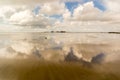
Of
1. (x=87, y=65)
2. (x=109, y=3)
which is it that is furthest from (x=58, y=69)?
(x=109, y=3)

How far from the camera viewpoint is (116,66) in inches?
351

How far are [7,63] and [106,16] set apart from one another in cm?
1707

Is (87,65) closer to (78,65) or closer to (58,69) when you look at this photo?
(78,65)

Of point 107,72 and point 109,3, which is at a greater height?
point 109,3

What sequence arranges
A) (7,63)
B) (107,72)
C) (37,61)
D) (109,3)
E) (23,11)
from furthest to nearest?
(23,11), (109,3), (37,61), (7,63), (107,72)

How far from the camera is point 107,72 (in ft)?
26.1

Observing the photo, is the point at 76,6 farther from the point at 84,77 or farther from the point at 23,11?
the point at 84,77

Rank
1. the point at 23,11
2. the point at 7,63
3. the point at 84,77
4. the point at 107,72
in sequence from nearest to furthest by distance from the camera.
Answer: the point at 84,77
the point at 107,72
the point at 7,63
the point at 23,11

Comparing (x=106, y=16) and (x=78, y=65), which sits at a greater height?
(x=106, y=16)

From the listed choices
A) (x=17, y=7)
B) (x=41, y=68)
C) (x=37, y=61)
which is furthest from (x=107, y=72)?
(x=17, y=7)

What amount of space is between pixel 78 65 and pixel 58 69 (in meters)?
0.99

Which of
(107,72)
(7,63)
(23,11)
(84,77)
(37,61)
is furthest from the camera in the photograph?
(23,11)

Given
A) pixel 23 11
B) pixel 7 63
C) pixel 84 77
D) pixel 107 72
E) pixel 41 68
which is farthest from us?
pixel 23 11

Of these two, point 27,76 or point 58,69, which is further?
point 58,69
